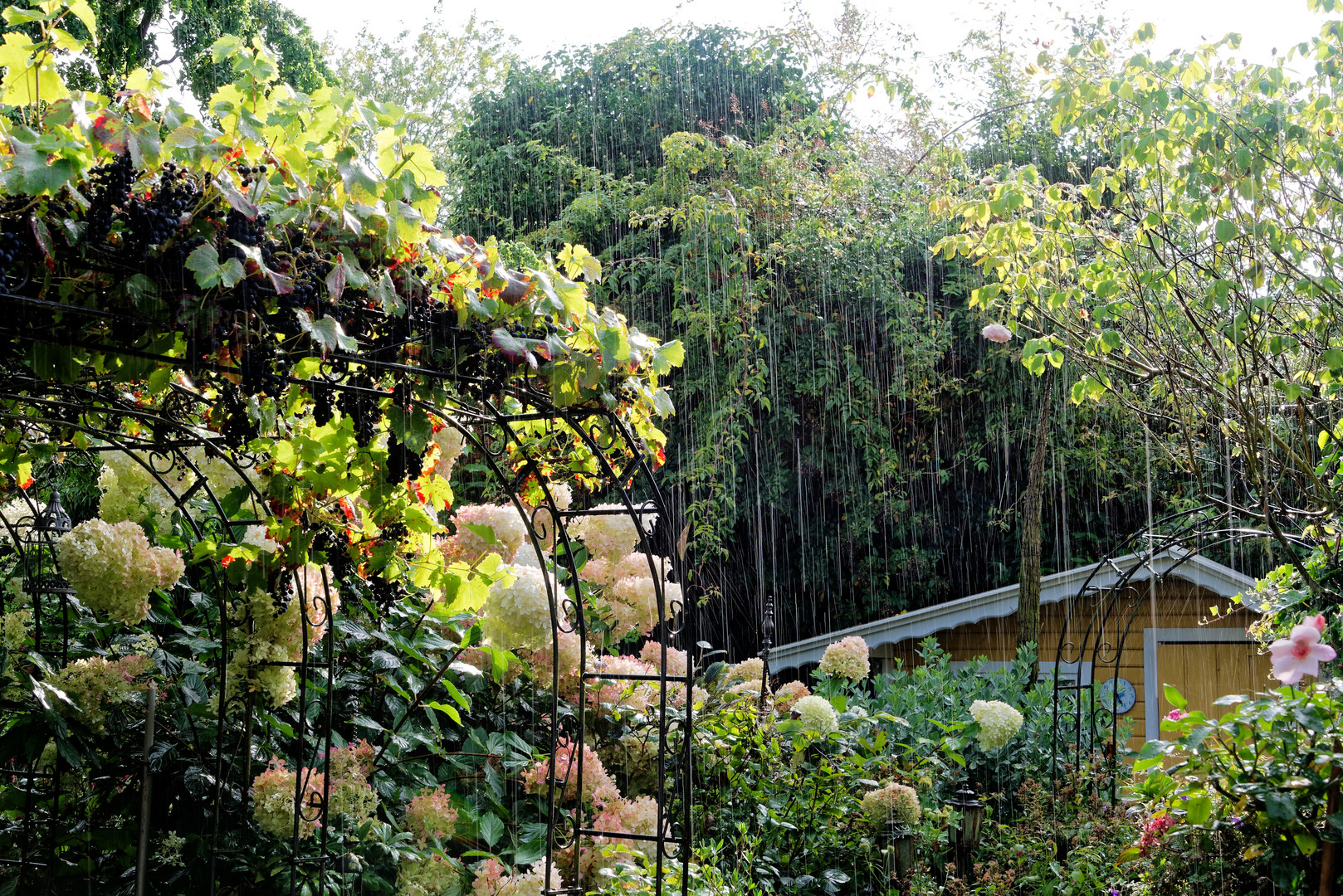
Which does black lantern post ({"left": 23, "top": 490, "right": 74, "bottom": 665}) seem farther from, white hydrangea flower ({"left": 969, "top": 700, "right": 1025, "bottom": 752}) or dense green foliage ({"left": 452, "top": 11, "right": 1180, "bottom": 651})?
dense green foliage ({"left": 452, "top": 11, "right": 1180, "bottom": 651})

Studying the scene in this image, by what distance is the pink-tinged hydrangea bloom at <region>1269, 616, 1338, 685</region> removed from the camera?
2.04 metres

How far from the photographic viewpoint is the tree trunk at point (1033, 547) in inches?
250

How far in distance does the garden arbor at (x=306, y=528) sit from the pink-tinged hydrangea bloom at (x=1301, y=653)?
1.20 meters

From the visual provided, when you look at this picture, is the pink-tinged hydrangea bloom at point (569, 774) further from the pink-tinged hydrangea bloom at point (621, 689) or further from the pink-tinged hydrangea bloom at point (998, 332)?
the pink-tinged hydrangea bloom at point (998, 332)

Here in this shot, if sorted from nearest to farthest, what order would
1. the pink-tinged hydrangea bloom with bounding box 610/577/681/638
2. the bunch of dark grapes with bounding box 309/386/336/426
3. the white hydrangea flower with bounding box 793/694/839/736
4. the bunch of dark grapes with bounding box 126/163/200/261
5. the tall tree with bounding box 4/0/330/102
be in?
the bunch of dark grapes with bounding box 126/163/200/261 → the bunch of dark grapes with bounding box 309/386/336/426 → the pink-tinged hydrangea bloom with bounding box 610/577/681/638 → the white hydrangea flower with bounding box 793/694/839/736 → the tall tree with bounding box 4/0/330/102

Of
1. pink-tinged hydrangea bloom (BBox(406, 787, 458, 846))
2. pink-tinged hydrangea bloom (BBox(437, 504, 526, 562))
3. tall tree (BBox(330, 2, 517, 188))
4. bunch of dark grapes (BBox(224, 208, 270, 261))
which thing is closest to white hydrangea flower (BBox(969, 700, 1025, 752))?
pink-tinged hydrangea bloom (BBox(437, 504, 526, 562))

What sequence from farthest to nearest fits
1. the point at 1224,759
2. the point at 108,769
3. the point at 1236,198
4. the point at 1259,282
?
1. the point at 1236,198
2. the point at 1259,282
3. the point at 108,769
4. the point at 1224,759

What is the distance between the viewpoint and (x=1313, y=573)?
299cm

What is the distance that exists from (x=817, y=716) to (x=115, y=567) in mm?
2068

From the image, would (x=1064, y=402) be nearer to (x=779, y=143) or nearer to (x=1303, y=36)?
(x=779, y=143)

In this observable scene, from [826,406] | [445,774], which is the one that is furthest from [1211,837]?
[826,406]

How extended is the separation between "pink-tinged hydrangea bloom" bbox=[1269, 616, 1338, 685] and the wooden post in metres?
2.35

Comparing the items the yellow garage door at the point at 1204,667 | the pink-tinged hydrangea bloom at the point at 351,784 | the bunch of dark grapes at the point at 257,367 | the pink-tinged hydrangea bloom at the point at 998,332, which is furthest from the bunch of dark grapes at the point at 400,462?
the yellow garage door at the point at 1204,667

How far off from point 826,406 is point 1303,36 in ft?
14.2
